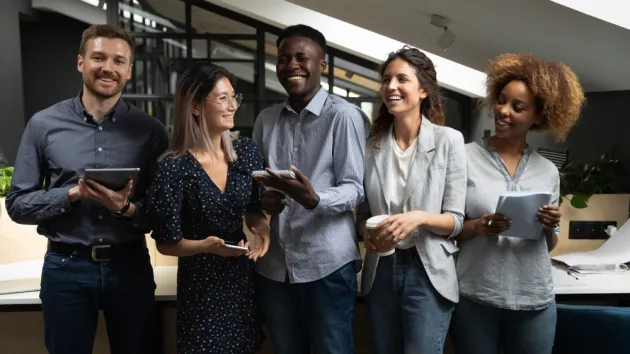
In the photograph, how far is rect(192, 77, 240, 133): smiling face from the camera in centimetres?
155

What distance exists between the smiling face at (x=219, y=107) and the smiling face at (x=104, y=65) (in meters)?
0.35

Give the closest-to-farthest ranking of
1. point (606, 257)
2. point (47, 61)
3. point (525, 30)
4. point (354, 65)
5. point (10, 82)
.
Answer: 1. point (606, 257)
2. point (525, 30)
3. point (10, 82)
4. point (354, 65)
5. point (47, 61)

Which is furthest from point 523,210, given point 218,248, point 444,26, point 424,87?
point 444,26

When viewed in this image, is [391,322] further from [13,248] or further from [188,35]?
[188,35]

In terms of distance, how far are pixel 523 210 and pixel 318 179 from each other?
0.65m

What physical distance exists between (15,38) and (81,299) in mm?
5959

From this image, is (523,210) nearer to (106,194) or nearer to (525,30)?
(106,194)

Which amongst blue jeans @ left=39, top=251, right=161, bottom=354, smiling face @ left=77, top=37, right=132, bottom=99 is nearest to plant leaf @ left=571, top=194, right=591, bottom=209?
blue jeans @ left=39, top=251, right=161, bottom=354

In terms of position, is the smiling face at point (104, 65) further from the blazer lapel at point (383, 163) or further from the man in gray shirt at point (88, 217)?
the blazer lapel at point (383, 163)

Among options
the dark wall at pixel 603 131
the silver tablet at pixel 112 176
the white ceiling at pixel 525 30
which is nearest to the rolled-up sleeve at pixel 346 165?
the silver tablet at pixel 112 176

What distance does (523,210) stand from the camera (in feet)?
5.19

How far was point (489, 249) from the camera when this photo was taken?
1.69 metres

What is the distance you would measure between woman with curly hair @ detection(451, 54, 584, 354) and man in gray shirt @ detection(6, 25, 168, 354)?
42.5 inches

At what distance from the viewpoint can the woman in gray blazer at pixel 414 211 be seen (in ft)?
5.16
